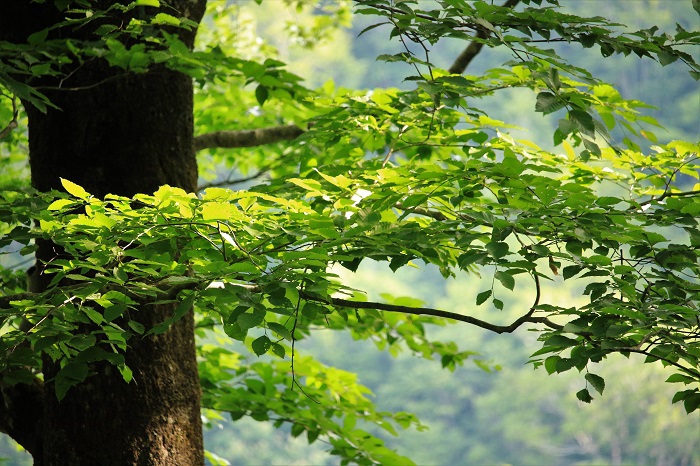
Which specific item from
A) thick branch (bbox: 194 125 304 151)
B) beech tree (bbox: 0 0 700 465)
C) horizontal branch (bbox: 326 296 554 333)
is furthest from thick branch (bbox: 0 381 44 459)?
horizontal branch (bbox: 326 296 554 333)

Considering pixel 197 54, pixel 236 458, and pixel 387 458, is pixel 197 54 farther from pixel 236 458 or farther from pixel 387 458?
pixel 236 458

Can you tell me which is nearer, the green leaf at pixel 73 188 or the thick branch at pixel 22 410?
the green leaf at pixel 73 188

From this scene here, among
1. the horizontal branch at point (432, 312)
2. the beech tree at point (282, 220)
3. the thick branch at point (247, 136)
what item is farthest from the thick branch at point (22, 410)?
the horizontal branch at point (432, 312)

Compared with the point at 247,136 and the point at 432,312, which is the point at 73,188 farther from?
the point at 247,136

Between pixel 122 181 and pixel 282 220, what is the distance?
0.61 metres

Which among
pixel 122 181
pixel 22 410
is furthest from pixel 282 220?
pixel 22 410

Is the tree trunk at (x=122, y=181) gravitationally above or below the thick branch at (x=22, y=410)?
above

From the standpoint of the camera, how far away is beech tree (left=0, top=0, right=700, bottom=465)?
3.84 feet

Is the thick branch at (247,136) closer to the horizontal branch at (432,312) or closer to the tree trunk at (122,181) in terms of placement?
the tree trunk at (122,181)

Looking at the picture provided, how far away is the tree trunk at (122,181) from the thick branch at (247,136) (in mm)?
294

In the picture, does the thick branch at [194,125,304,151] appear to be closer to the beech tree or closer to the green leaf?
the beech tree

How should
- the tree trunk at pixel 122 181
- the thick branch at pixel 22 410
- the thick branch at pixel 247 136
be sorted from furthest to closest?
the thick branch at pixel 247 136
the thick branch at pixel 22 410
the tree trunk at pixel 122 181

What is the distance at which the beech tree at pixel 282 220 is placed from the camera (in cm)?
117

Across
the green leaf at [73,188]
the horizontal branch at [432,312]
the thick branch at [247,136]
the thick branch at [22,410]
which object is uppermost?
the thick branch at [247,136]
